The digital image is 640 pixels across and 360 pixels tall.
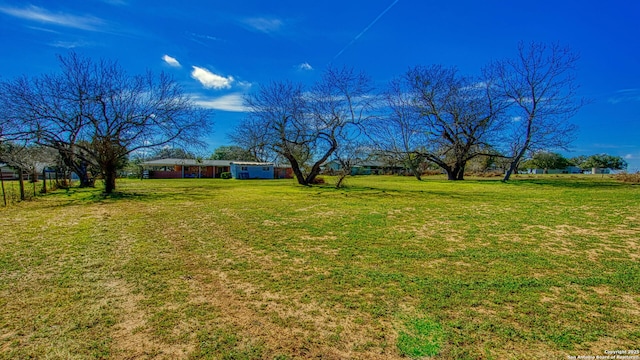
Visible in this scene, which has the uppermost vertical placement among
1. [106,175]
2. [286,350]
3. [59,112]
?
[59,112]

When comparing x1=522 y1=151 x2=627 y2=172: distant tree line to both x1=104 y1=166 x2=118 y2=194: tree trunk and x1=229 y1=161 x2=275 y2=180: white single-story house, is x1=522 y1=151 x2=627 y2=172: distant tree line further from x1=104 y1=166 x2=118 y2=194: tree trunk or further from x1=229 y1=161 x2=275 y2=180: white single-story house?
x1=104 y1=166 x2=118 y2=194: tree trunk

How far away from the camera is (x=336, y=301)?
8.86 feet

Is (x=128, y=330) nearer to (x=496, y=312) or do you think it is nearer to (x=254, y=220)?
(x=496, y=312)

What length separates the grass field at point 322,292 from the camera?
2.06m

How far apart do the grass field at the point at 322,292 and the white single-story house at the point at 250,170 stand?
32.3 m

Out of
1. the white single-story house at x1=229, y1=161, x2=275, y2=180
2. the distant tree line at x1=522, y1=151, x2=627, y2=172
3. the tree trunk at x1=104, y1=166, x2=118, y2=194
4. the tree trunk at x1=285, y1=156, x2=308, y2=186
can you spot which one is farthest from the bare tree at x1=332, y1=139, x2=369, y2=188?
the distant tree line at x1=522, y1=151, x2=627, y2=172

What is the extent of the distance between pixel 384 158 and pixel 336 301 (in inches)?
1041

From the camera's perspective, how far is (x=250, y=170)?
126ft

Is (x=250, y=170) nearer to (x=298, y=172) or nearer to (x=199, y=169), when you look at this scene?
(x=199, y=169)

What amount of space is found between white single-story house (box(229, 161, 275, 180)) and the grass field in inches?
1273

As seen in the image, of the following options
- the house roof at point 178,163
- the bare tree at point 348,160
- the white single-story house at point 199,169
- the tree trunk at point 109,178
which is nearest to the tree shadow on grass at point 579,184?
the bare tree at point 348,160

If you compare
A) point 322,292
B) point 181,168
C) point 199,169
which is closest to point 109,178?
point 322,292

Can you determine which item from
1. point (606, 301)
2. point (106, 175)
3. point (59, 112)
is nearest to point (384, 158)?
point (106, 175)

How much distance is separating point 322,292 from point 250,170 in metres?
36.8
